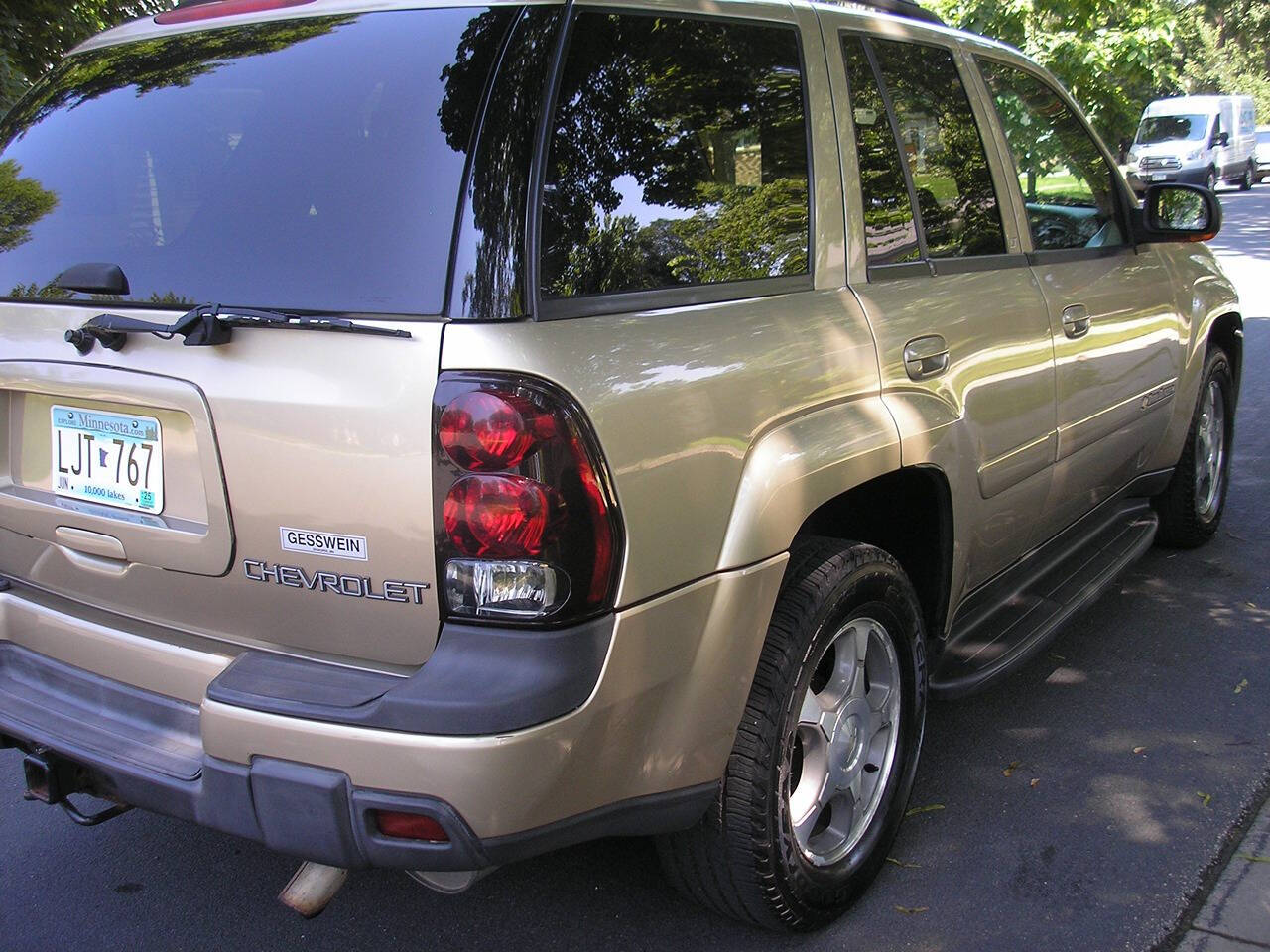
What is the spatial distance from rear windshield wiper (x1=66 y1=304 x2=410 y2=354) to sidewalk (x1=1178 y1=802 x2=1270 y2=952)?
2.19 m

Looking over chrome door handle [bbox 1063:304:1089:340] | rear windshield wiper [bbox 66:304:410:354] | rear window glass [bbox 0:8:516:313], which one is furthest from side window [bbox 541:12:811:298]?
Answer: chrome door handle [bbox 1063:304:1089:340]

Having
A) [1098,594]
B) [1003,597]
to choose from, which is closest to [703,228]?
[1003,597]

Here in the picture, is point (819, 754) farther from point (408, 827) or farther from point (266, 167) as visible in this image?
point (266, 167)

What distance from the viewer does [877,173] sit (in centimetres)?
299

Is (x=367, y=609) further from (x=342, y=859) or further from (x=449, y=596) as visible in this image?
(x=342, y=859)

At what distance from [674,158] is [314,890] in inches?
62.0

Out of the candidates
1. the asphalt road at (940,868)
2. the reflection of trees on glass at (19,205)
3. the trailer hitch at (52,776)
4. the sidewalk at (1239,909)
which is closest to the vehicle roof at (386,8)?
the reflection of trees on glass at (19,205)

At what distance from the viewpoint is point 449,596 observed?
2.04m

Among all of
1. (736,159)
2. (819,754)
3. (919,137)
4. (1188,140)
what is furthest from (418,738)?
(1188,140)

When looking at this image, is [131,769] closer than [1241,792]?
Yes

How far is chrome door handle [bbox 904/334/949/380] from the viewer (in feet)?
9.45

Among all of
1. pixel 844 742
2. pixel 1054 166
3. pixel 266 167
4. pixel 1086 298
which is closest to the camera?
pixel 266 167

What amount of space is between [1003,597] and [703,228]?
175cm

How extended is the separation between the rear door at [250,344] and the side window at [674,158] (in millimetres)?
192
